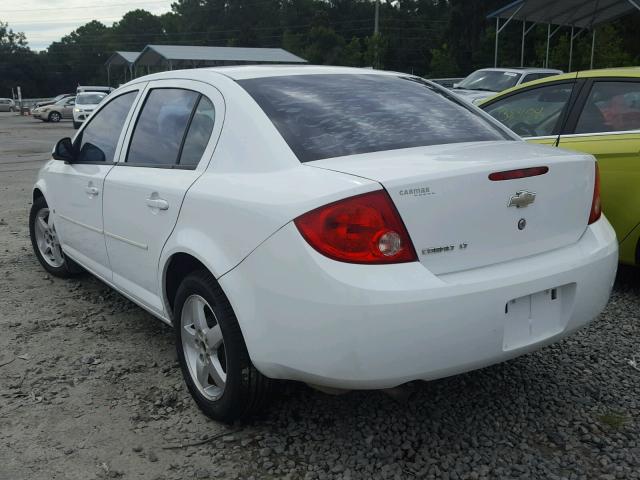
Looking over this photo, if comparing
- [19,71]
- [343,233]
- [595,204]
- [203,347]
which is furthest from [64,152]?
[19,71]

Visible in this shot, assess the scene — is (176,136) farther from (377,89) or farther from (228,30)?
(228,30)

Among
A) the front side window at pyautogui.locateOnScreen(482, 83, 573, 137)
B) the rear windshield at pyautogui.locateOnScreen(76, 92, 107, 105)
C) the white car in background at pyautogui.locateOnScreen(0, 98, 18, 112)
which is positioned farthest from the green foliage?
the white car in background at pyautogui.locateOnScreen(0, 98, 18, 112)

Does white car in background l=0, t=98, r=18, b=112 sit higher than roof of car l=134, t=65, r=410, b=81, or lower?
lower

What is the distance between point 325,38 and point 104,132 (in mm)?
67058

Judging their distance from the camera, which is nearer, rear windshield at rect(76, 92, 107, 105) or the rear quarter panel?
the rear quarter panel

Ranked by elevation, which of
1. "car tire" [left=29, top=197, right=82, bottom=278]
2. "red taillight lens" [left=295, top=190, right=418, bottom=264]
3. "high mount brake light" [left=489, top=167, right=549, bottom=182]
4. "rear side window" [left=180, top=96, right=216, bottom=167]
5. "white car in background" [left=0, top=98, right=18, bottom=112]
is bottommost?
"white car in background" [left=0, top=98, right=18, bottom=112]

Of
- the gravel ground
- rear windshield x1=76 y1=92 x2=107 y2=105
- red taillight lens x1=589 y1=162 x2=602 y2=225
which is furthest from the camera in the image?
rear windshield x1=76 y1=92 x2=107 y2=105

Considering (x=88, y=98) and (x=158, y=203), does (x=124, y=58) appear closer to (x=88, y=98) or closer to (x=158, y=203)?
(x=88, y=98)

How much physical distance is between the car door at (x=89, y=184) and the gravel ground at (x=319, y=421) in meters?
0.57

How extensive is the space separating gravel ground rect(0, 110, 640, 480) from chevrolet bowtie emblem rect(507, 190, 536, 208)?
0.84m

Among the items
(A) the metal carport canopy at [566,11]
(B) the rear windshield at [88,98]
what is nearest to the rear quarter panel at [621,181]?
(A) the metal carport canopy at [566,11]

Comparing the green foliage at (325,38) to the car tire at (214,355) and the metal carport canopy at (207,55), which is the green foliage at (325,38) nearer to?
the metal carport canopy at (207,55)

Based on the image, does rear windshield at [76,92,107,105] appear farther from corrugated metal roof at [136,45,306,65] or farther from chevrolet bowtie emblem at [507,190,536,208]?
chevrolet bowtie emblem at [507,190,536,208]

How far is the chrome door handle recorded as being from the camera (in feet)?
9.74
